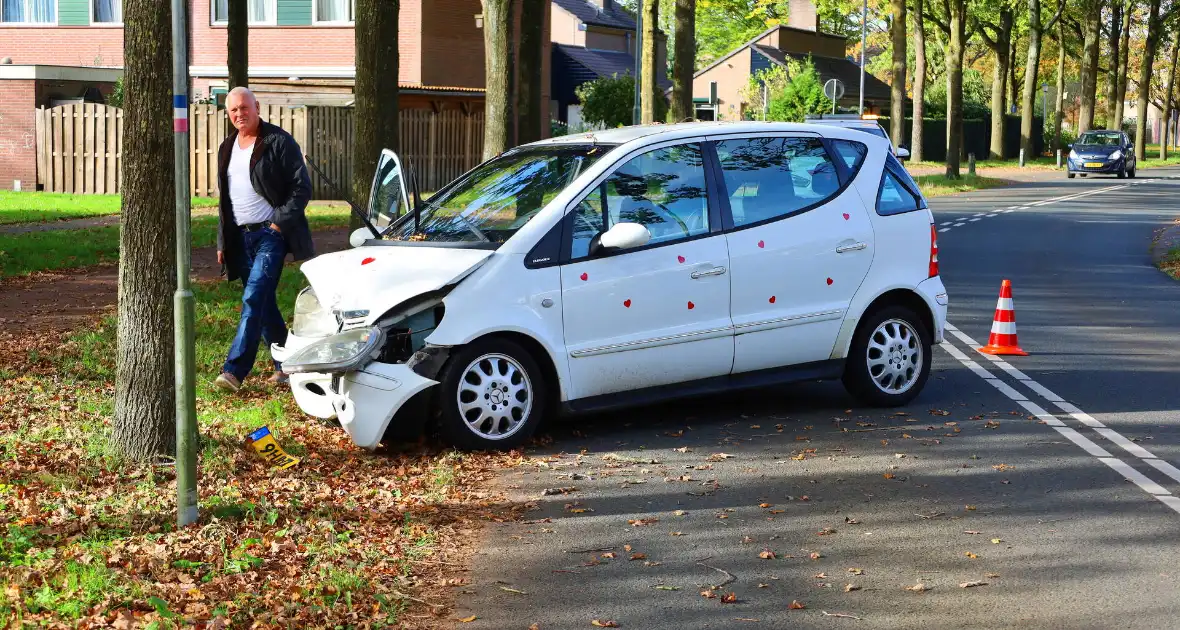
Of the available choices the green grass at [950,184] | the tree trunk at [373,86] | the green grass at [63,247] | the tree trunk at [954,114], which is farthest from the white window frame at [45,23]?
the tree trunk at [373,86]

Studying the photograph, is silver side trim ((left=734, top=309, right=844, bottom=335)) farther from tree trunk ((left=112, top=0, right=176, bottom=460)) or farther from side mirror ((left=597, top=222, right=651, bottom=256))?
tree trunk ((left=112, top=0, right=176, bottom=460))

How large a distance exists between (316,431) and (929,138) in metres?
62.6

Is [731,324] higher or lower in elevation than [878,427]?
higher

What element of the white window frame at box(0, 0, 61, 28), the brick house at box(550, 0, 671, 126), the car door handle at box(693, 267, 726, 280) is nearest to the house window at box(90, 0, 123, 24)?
the white window frame at box(0, 0, 61, 28)

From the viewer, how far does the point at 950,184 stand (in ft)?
139

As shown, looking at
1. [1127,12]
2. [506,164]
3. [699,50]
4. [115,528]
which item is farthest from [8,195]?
[699,50]

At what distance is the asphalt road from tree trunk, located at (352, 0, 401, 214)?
5348mm

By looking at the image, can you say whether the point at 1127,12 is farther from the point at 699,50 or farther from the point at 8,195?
the point at 8,195

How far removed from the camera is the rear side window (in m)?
8.87

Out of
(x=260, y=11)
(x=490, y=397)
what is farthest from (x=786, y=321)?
(x=260, y=11)

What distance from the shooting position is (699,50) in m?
112

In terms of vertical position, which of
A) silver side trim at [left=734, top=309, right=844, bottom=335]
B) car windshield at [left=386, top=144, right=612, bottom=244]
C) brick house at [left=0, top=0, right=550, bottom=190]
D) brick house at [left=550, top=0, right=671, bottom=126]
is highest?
brick house at [left=550, top=0, right=671, bottom=126]

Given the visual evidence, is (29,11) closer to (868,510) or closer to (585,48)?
(585,48)

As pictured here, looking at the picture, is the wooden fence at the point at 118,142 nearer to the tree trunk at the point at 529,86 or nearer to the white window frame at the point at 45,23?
the tree trunk at the point at 529,86
